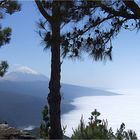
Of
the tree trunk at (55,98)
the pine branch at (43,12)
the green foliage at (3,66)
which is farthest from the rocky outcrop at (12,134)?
the green foliage at (3,66)

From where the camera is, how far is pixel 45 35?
10.3 meters

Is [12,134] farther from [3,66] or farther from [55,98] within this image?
[3,66]

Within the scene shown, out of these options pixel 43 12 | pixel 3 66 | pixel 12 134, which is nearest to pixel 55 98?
pixel 12 134

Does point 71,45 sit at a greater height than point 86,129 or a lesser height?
greater

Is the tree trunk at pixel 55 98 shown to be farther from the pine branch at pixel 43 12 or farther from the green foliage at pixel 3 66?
the green foliage at pixel 3 66

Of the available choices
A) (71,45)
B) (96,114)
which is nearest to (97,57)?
(71,45)

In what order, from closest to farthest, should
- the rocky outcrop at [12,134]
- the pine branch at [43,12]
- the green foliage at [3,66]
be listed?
the rocky outcrop at [12,134] → the pine branch at [43,12] → the green foliage at [3,66]

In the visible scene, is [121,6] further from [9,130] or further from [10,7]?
[10,7]

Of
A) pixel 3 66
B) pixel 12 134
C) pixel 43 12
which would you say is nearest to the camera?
pixel 12 134

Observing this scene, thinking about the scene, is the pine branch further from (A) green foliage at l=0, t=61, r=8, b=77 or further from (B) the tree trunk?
(A) green foliage at l=0, t=61, r=8, b=77

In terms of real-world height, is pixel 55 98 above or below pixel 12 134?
above

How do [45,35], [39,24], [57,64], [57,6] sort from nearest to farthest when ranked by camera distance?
[57,6]
[45,35]
[39,24]
[57,64]

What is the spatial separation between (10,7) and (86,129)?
632 cm

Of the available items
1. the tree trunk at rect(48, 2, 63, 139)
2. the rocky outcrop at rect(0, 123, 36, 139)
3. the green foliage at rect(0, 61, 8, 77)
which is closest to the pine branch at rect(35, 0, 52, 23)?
the tree trunk at rect(48, 2, 63, 139)
